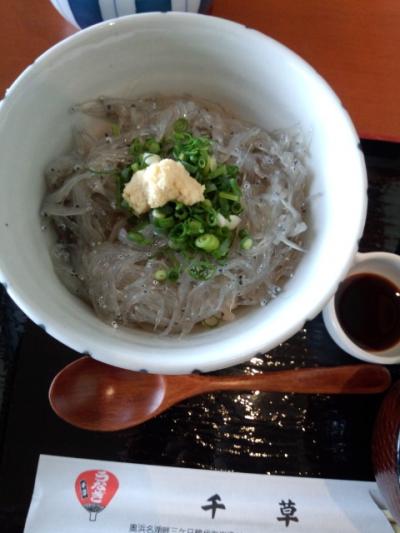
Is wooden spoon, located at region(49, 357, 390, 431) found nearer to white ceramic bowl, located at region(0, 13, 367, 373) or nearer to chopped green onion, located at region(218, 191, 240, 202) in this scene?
white ceramic bowl, located at region(0, 13, 367, 373)

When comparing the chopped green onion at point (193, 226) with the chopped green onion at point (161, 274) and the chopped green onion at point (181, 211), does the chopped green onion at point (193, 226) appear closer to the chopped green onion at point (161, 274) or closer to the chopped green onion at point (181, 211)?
the chopped green onion at point (181, 211)

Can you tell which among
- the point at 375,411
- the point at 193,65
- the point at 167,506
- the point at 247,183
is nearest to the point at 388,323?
the point at 375,411

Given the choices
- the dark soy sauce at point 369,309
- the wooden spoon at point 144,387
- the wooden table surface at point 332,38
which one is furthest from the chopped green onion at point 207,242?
the wooden table surface at point 332,38

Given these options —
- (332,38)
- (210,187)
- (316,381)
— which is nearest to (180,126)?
(210,187)

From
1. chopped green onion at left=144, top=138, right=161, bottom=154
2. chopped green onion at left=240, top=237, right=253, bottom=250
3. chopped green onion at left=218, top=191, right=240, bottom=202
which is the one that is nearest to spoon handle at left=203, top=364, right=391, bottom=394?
chopped green onion at left=240, top=237, right=253, bottom=250

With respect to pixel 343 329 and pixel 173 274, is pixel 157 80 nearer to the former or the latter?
pixel 173 274

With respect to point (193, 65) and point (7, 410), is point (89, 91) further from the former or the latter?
point (7, 410)
